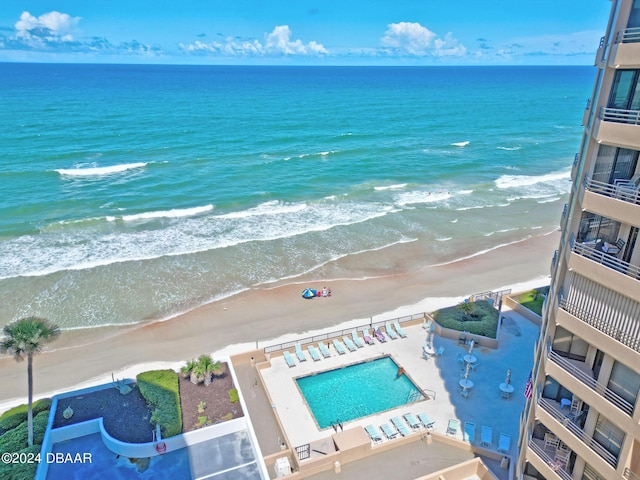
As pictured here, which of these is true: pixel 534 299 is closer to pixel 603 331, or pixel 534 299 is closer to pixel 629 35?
pixel 603 331

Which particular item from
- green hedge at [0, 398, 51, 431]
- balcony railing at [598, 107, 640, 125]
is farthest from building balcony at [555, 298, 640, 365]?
green hedge at [0, 398, 51, 431]

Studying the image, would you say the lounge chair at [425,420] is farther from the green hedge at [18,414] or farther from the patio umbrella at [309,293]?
the green hedge at [18,414]

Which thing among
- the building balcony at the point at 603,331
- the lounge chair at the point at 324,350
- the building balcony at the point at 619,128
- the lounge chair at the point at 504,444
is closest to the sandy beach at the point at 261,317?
the lounge chair at the point at 324,350

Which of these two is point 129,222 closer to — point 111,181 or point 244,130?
point 111,181

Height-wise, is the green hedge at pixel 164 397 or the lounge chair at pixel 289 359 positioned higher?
the lounge chair at pixel 289 359

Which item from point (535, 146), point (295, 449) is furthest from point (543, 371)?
point (535, 146)

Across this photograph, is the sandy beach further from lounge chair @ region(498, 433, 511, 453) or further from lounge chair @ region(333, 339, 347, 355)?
lounge chair @ region(498, 433, 511, 453)
